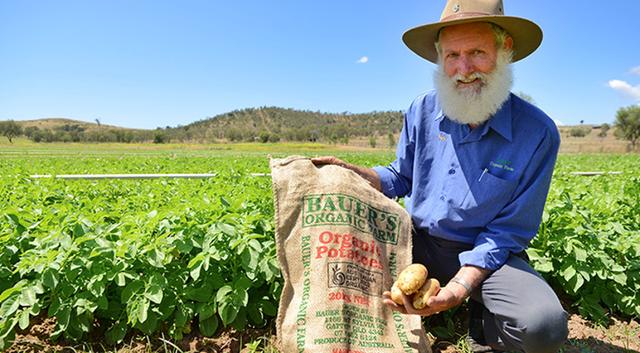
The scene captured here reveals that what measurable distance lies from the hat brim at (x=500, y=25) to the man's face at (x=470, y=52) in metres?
0.06

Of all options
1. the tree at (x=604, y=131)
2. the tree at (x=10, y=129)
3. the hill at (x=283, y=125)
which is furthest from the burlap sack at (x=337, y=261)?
the tree at (x=10, y=129)

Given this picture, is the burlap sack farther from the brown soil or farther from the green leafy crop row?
the brown soil

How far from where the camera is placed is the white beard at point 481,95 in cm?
244

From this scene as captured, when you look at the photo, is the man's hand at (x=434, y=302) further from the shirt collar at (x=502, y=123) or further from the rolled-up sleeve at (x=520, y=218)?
the shirt collar at (x=502, y=123)

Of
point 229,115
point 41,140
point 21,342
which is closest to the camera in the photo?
point 21,342

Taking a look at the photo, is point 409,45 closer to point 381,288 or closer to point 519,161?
point 519,161

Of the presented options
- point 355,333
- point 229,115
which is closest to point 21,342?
point 355,333

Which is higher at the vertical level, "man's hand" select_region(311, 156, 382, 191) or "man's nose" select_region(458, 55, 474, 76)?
"man's nose" select_region(458, 55, 474, 76)

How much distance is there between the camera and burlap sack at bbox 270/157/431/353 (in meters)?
2.12

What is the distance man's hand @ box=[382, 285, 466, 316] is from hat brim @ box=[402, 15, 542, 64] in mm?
1386

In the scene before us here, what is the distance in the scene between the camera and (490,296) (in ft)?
7.54

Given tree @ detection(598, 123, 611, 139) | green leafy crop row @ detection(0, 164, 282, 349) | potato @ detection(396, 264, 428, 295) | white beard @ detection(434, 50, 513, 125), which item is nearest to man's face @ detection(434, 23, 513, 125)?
white beard @ detection(434, 50, 513, 125)

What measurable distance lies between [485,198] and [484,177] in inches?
4.5

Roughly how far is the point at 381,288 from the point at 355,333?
0.97 feet
